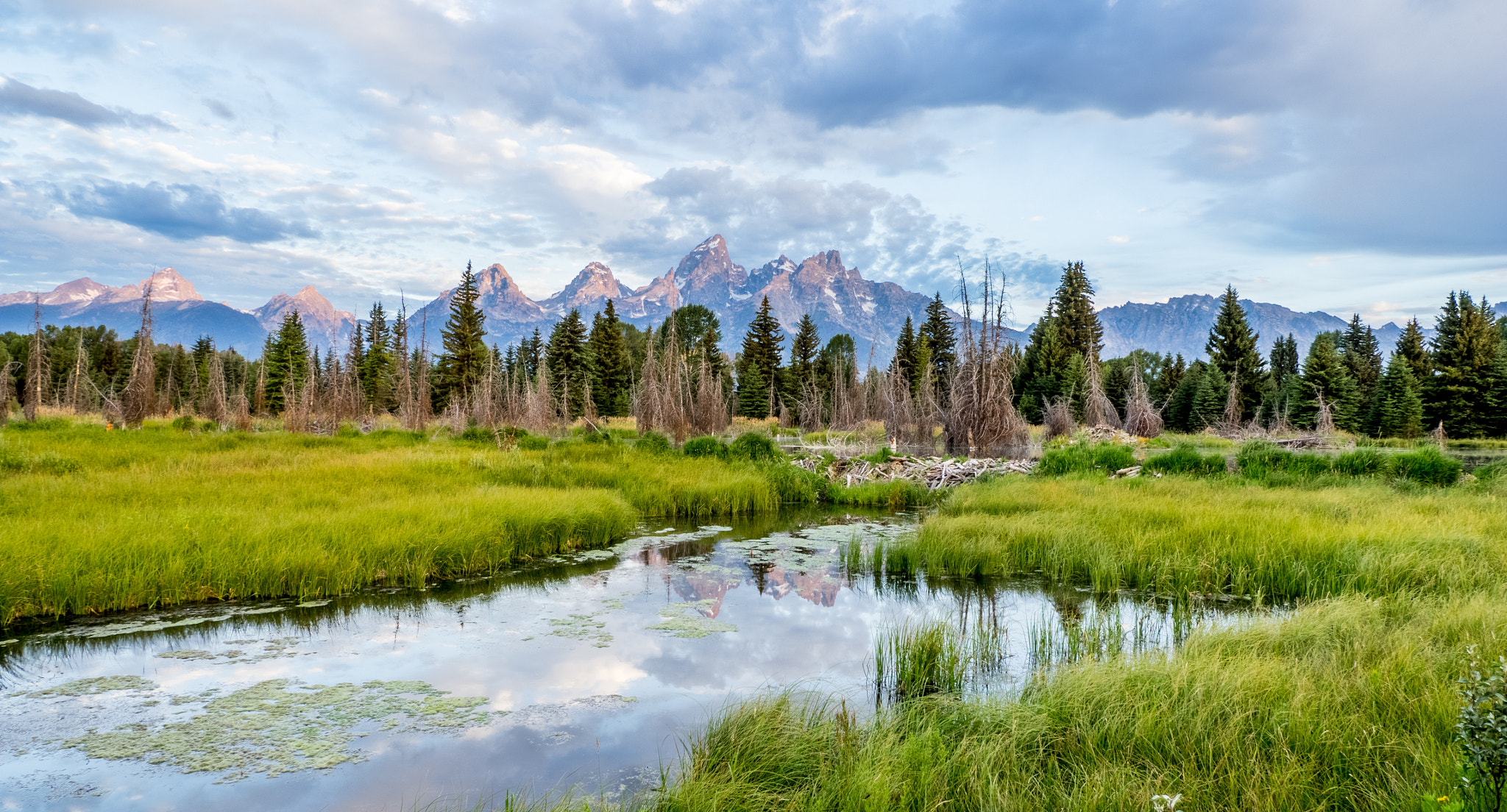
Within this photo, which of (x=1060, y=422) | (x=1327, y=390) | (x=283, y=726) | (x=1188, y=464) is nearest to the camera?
(x=283, y=726)

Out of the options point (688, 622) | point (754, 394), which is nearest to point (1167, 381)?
point (754, 394)

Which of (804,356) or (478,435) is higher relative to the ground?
(804,356)

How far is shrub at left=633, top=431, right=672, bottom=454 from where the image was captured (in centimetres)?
1953

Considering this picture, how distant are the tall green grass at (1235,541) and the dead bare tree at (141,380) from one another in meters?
27.1

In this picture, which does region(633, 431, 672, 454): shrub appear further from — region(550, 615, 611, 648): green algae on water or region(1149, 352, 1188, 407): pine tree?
region(1149, 352, 1188, 407): pine tree

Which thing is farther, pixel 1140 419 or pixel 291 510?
pixel 1140 419

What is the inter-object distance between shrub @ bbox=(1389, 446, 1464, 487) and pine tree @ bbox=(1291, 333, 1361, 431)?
85.5 feet

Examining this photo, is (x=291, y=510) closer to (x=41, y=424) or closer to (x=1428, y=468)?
(x=41, y=424)

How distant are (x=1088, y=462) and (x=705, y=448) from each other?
32.4ft

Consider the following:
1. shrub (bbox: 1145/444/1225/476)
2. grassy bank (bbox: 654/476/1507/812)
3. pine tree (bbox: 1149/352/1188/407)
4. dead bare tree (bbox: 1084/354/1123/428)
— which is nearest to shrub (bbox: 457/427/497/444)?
shrub (bbox: 1145/444/1225/476)

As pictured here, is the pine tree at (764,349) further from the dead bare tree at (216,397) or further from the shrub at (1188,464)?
the shrub at (1188,464)

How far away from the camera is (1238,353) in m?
43.6

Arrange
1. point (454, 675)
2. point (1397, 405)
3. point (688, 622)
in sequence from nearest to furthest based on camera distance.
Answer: point (454, 675) < point (688, 622) < point (1397, 405)

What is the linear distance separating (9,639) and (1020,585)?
9.61 meters
